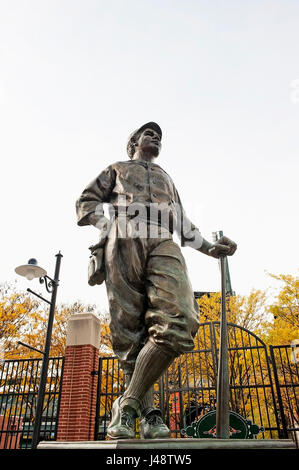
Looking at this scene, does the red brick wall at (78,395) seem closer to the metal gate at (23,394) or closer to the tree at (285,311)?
the metal gate at (23,394)

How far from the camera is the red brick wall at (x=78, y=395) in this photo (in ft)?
28.6

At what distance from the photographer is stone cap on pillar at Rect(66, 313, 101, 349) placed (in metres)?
9.70

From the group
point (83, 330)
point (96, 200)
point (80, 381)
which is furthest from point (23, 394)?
point (96, 200)

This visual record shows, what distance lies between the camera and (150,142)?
3.27 meters

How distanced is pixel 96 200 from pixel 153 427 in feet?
5.37

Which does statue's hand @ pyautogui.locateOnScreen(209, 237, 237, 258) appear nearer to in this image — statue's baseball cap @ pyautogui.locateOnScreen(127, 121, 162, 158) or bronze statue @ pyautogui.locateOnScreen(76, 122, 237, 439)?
bronze statue @ pyautogui.locateOnScreen(76, 122, 237, 439)

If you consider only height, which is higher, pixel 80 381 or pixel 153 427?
pixel 80 381

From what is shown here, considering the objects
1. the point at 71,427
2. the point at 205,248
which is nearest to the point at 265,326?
the point at 71,427

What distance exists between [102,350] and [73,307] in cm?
397

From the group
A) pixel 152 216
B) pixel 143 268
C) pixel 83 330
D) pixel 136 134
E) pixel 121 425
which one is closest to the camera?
pixel 121 425

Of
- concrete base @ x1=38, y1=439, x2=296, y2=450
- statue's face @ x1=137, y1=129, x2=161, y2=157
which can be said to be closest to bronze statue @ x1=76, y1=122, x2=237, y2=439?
statue's face @ x1=137, y1=129, x2=161, y2=157

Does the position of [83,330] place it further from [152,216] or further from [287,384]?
[152,216]

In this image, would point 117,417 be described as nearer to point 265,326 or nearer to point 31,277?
point 31,277
